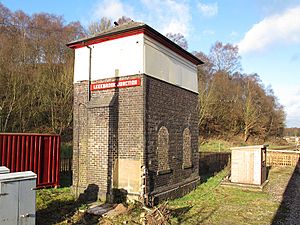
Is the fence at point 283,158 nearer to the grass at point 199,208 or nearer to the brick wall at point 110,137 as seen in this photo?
the grass at point 199,208

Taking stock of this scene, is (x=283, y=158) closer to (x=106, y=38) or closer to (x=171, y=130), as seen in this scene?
(x=171, y=130)

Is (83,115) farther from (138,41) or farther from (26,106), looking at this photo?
(26,106)

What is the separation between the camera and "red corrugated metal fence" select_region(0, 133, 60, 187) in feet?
36.4

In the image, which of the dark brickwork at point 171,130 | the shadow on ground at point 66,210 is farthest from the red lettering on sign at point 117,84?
the shadow on ground at point 66,210

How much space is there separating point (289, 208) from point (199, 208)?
3.60 metres

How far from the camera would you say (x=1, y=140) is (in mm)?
10938

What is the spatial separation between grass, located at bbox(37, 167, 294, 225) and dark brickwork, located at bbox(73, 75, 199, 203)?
96cm

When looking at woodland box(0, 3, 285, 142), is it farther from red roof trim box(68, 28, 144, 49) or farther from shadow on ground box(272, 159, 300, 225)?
shadow on ground box(272, 159, 300, 225)

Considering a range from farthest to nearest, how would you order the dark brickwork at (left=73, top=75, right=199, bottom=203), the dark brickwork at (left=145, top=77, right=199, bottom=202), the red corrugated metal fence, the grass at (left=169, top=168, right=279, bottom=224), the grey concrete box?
the red corrugated metal fence < the dark brickwork at (left=145, top=77, right=199, bottom=202) < the dark brickwork at (left=73, top=75, right=199, bottom=203) < the grass at (left=169, top=168, right=279, bottom=224) < the grey concrete box

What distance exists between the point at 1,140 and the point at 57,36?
2149cm

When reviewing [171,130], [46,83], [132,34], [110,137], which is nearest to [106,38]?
[132,34]

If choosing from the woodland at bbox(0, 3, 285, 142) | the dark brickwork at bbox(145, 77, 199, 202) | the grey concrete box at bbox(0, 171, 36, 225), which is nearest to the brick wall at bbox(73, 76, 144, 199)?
the dark brickwork at bbox(145, 77, 199, 202)

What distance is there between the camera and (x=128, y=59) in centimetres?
1063

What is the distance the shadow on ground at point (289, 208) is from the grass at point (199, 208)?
0.20 m
